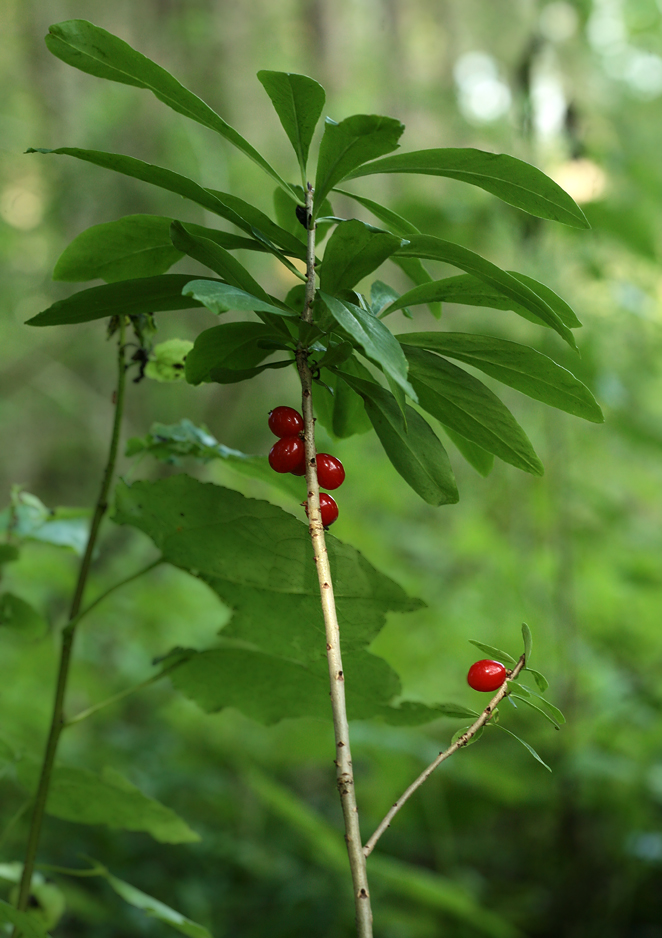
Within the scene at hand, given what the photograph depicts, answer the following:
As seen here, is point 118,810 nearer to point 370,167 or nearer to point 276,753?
point 370,167

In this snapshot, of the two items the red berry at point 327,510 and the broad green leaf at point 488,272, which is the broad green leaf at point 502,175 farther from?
the red berry at point 327,510

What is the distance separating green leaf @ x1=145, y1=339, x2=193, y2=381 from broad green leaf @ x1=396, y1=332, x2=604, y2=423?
28cm

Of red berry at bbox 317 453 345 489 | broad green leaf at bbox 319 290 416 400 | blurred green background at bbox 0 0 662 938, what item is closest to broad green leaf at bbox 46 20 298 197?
broad green leaf at bbox 319 290 416 400

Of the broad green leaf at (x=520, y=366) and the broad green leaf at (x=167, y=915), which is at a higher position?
the broad green leaf at (x=520, y=366)

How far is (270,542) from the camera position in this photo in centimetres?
63

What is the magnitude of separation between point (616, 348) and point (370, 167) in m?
2.48

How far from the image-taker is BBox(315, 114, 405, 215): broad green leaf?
483 mm

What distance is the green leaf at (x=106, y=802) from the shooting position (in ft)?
2.61

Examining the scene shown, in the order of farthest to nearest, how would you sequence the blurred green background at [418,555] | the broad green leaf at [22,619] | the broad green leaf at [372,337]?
the blurred green background at [418,555], the broad green leaf at [22,619], the broad green leaf at [372,337]

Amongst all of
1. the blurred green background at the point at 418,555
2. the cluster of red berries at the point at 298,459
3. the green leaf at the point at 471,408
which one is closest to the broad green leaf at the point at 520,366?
the green leaf at the point at 471,408

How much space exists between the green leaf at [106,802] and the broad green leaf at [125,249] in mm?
556

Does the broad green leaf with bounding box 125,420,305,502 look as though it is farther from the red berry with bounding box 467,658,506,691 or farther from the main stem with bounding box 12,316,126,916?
the red berry with bounding box 467,658,506,691

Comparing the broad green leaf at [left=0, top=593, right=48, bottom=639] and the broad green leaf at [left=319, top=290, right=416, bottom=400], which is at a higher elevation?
the broad green leaf at [left=319, top=290, right=416, bottom=400]

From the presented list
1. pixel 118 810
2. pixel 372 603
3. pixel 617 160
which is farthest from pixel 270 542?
pixel 617 160
